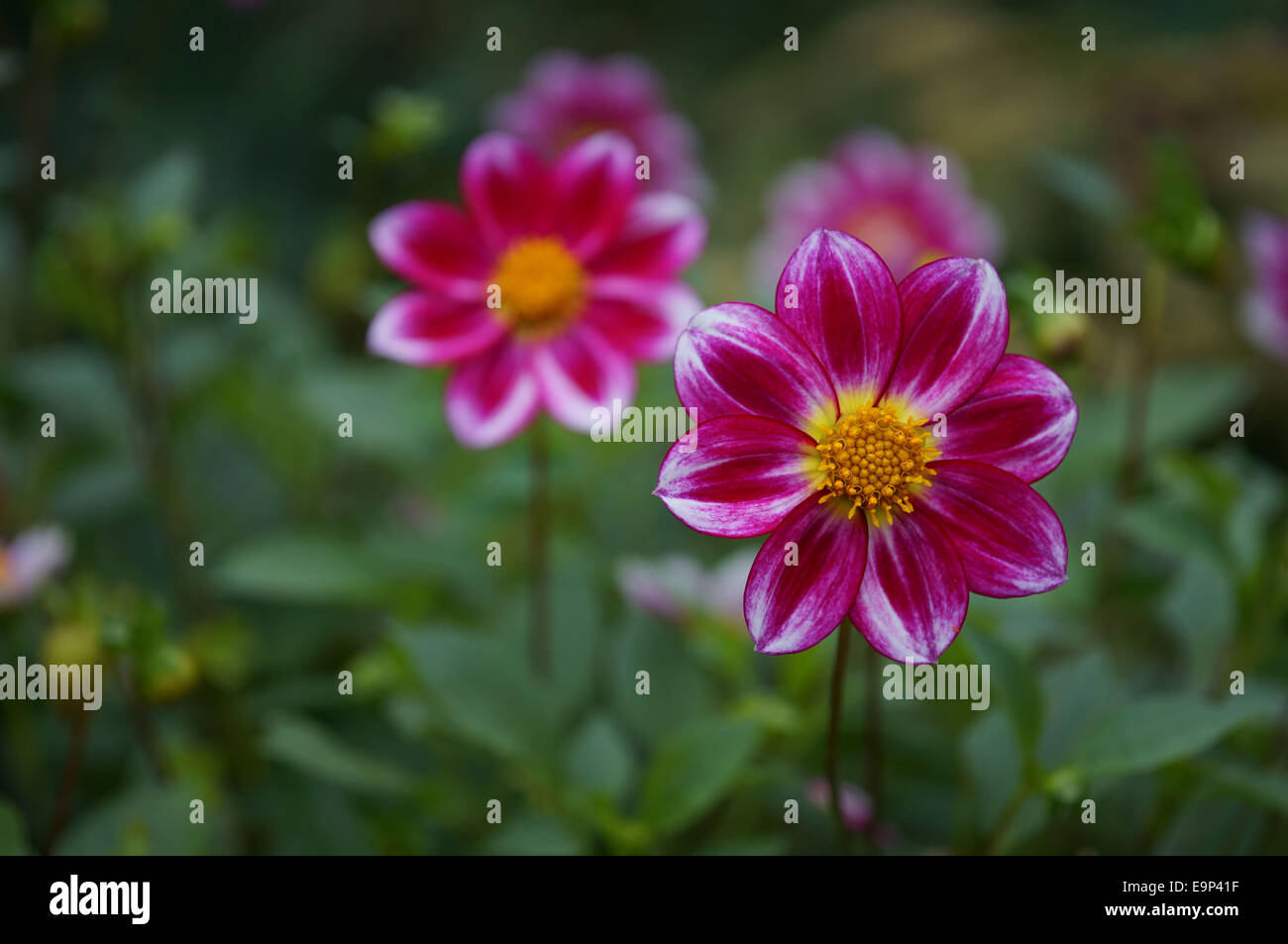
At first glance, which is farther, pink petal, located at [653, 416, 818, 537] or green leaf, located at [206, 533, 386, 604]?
green leaf, located at [206, 533, 386, 604]

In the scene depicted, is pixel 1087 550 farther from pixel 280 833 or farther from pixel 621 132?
pixel 621 132

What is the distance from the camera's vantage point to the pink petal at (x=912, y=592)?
0.55 metres

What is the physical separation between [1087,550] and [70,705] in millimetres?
881

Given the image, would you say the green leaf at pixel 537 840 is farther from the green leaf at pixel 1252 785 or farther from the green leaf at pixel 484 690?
the green leaf at pixel 1252 785

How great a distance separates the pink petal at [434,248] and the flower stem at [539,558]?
5.1 inches

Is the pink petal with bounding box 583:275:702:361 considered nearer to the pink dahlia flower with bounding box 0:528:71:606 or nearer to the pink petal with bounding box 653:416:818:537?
the pink petal with bounding box 653:416:818:537

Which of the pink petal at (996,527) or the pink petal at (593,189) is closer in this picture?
the pink petal at (996,527)

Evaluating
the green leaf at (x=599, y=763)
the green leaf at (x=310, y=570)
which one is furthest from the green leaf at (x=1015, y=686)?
the green leaf at (x=310, y=570)

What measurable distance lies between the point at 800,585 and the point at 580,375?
1.10 ft

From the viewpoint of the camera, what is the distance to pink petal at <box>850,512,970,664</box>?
1.82 feet

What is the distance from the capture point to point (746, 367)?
0.56 m

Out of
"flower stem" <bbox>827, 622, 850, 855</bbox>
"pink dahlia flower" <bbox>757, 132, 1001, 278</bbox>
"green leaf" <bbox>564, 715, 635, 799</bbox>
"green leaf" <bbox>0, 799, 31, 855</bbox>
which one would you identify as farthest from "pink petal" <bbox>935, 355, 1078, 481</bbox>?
"pink dahlia flower" <bbox>757, 132, 1001, 278</bbox>

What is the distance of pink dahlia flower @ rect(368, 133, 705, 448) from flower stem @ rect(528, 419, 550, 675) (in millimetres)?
57
